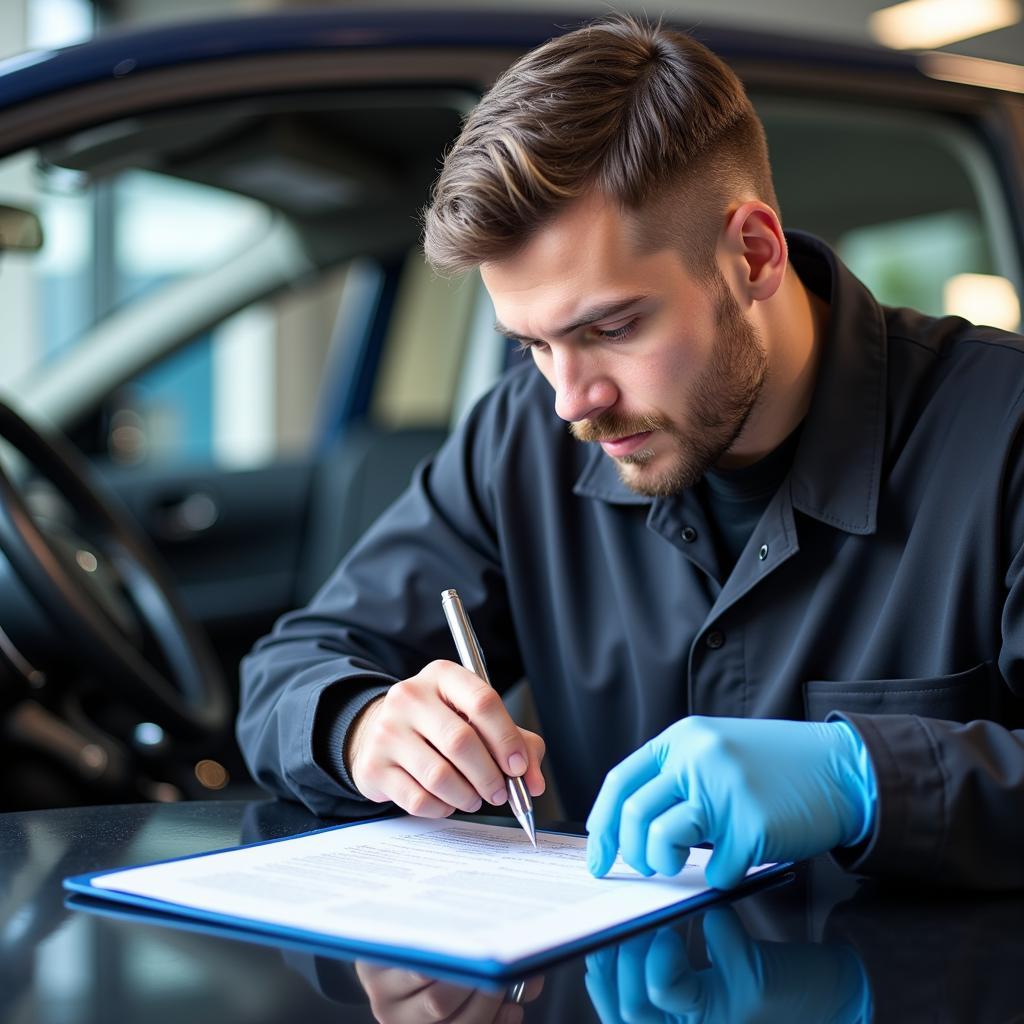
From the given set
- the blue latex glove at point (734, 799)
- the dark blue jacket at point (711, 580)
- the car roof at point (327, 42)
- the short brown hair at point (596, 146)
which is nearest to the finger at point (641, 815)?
the blue latex glove at point (734, 799)

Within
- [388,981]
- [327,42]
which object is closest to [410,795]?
[388,981]

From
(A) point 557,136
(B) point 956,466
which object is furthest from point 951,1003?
(A) point 557,136

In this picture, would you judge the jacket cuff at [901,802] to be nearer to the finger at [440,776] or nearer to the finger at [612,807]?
the finger at [612,807]

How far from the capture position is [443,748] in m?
0.95

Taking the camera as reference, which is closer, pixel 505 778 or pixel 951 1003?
pixel 951 1003

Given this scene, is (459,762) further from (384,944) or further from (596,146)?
(596,146)

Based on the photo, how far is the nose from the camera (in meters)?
1.12

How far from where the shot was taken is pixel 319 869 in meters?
0.85

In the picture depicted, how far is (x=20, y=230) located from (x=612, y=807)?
1.14 m

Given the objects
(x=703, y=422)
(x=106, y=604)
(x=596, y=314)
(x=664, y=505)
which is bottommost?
(x=106, y=604)

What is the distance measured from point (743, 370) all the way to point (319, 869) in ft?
2.00

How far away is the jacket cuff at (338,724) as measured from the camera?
107 cm

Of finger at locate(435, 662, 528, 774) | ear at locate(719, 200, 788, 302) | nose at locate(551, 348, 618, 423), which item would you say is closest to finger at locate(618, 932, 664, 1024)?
finger at locate(435, 662, 528, 774)

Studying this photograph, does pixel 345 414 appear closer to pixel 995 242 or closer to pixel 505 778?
pixel 995 242
